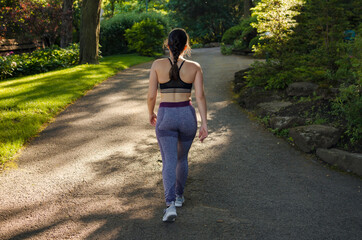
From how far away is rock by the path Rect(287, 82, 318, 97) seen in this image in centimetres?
778

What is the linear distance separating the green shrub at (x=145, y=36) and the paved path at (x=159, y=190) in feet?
46.2

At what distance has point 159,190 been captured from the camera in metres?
4.40

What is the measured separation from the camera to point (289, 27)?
919 centimetres

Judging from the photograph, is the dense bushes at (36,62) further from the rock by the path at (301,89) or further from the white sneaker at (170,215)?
the white sneaker at (170,215)

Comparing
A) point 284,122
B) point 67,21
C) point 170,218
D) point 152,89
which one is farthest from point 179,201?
point 67,21

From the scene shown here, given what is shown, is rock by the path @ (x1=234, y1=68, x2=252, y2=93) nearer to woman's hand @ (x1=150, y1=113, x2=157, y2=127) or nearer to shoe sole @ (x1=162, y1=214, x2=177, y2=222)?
woman's hand @ (x1=150, y1=113, x2=157, y2=127)

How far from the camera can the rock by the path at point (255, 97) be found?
835 cm

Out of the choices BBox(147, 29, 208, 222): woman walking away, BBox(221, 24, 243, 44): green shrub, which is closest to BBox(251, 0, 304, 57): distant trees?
BBox(147, 29, 208, 222): woman walking away

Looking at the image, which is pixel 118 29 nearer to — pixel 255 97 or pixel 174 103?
pixel 255 97

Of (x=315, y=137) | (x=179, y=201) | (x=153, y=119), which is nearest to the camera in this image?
(x=153, y=119)

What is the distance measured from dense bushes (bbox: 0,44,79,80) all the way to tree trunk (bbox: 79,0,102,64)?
102cm

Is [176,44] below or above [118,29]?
below

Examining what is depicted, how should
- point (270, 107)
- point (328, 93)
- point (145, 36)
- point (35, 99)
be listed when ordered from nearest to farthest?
point (328, 93)
point (270, 107)
point (35, 99)
point (145, 36)

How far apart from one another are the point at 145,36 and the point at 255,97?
13275 mm
